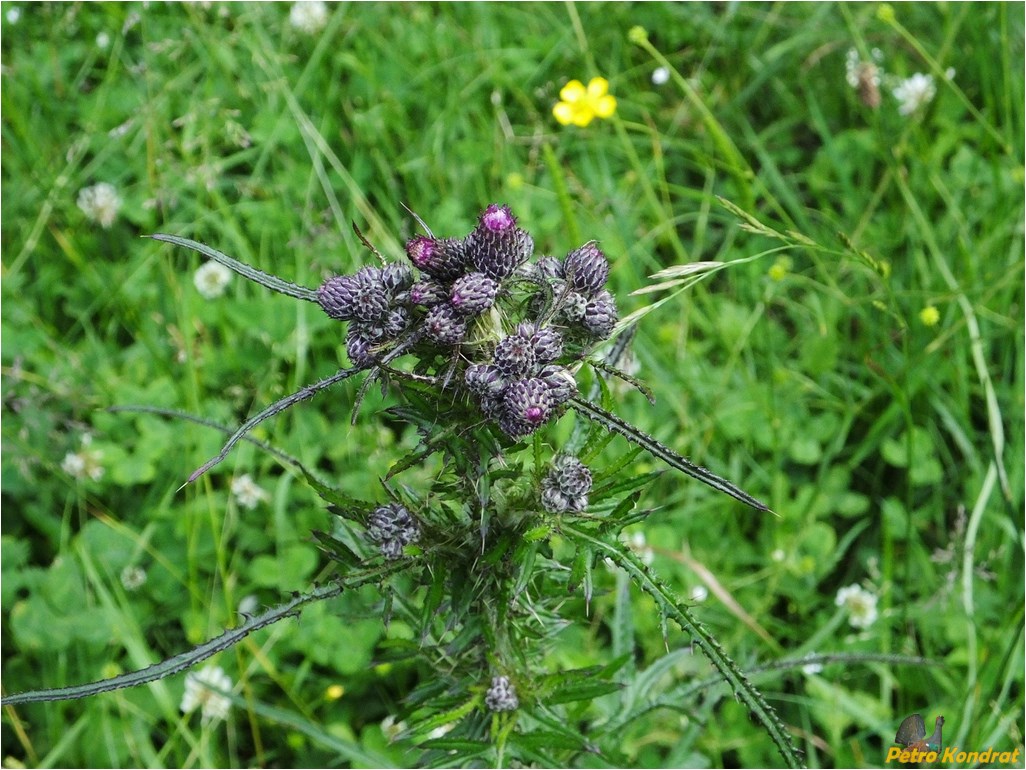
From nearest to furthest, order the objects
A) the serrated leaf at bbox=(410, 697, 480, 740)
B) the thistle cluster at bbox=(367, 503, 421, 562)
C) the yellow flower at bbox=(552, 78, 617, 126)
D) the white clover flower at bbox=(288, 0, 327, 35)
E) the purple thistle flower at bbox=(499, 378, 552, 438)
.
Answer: the purple thistle flower at bbox=(499, 378, 552, 438) → the thistle cluster at bbox=(367, 503, 421, 562) → the serrated leaf at bbox=(410, 697, 480, 740) → the yellow flower at bbox=(552, 78, 617, 126) → the white clover flower at bbox=(288, 0, 327, 35)

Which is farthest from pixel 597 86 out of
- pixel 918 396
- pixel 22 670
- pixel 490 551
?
pixel 22 670

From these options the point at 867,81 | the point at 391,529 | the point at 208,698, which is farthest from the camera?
the point at 867,81

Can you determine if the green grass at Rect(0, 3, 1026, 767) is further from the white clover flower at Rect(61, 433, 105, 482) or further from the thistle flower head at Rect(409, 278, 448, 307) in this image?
the thistle flower head at Rect(409, 278, 448, 307)

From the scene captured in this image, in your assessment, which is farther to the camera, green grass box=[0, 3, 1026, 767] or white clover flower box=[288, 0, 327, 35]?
white clover flower box=[288, 0, 327, 35]

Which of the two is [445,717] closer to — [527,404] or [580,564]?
[580,564]

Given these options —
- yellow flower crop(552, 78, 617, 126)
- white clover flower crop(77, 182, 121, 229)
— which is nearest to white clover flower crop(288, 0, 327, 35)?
white clover flower crop(77, 182, 121, 229)

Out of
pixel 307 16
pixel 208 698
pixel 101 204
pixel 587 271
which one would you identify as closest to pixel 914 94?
pixel 307 16

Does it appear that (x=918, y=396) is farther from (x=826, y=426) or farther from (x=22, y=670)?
(x=22, y=670)
